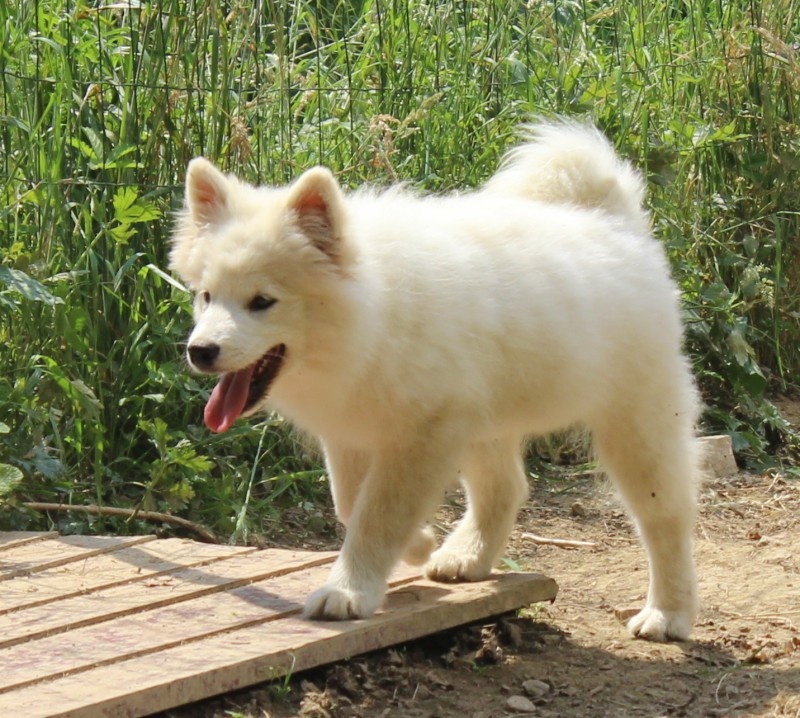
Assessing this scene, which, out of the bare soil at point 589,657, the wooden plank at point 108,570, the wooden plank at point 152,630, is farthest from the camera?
the wooden plank at point 108,570

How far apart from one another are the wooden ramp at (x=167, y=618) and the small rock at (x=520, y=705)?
31 cm

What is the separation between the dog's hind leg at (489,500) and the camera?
13.6 feet

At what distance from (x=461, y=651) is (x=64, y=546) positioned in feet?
4.29

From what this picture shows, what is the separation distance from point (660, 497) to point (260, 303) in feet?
4.69

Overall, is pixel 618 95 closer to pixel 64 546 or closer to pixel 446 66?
pixel 446 66

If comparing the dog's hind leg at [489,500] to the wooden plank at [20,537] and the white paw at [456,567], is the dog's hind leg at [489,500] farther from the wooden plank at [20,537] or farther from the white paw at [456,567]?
the wooden plank at [20,537]

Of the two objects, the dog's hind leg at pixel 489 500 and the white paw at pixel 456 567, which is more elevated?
the dog's hind leg at pixel 489 500

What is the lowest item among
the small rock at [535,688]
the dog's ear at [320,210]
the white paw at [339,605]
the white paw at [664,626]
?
the white paw at [664,626]

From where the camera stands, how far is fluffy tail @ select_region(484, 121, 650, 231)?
14.3 feet

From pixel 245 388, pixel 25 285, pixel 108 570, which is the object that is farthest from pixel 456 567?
pixel 25 285

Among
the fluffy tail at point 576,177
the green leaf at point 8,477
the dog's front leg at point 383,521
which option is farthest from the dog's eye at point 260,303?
the fluffy tail at point 576,177

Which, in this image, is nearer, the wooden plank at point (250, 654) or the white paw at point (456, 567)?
the wooden plank at point (250, 654)

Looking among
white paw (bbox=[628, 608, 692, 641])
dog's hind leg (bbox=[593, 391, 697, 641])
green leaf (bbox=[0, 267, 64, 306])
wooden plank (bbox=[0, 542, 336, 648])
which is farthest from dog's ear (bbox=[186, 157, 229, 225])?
white paw (bbox=[628, 608, 692, 641])

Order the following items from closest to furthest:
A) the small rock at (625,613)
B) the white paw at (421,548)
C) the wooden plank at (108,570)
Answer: the wooden plank at (108,570) → the white paw at (421,548) → the small rock at (625,613)
